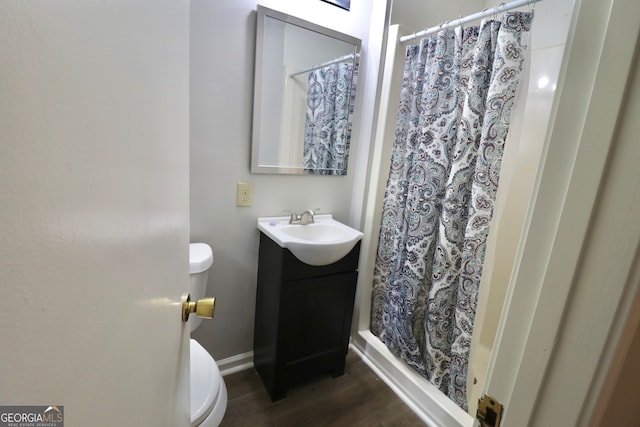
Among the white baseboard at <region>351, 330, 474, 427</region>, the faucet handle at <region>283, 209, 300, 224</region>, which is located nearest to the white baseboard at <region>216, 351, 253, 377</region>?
the white baseboard at <region>351, 330, 474, 427</region>

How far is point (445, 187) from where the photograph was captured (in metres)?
1.54

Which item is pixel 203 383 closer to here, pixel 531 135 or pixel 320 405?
pixel 320 405

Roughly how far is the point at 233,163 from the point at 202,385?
1.01m

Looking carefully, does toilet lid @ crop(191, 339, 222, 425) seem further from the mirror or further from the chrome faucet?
the mirror

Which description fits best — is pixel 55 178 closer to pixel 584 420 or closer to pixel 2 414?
pixel 2 414

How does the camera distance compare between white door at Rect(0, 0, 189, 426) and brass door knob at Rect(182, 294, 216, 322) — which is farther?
brass door knob at Rect(182, 294, 216, 322)

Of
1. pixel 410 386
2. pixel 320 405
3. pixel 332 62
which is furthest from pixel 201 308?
pixel 332 62

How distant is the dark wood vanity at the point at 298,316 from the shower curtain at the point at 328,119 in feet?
1.81

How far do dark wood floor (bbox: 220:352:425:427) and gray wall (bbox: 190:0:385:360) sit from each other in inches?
10.2

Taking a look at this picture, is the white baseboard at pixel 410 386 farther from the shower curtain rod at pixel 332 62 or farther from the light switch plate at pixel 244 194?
the shower curtain rod at pixel 332 62

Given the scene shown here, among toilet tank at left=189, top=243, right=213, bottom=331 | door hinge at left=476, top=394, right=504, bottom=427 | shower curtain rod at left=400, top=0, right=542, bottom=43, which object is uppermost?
shower curtain rod at left=400, top=0, right=542, bottom=43

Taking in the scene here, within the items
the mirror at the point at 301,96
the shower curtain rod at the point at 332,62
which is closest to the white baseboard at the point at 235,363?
the mirror at the point at 301,96

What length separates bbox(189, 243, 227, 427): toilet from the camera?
101 centimetres

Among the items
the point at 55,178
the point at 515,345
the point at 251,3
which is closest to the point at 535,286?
the point at 515,345
